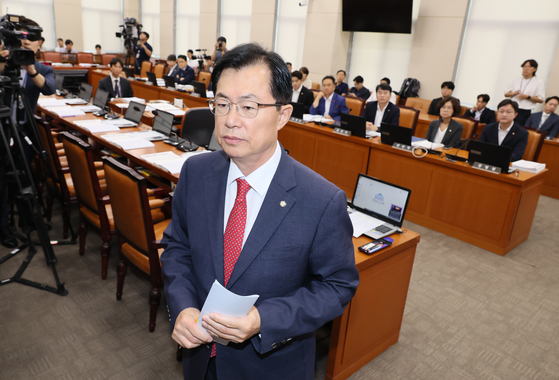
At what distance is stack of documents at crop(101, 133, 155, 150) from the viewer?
347cm

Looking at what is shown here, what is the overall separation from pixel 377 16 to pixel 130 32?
22.7 ft

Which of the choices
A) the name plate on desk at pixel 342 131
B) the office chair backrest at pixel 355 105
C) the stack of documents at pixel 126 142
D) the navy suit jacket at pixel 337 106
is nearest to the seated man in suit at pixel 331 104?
the navy suit jacket at pixel 337 106

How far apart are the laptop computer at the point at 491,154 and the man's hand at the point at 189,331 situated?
11.2 ft

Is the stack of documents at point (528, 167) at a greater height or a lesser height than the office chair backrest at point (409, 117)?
lesser

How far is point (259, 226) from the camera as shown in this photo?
1046 mm

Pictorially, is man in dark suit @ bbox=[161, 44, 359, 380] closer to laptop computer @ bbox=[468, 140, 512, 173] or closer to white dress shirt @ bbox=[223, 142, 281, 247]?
white dress shirt @ bbox=[223, 142, 281, 247]

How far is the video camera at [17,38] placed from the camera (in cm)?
265

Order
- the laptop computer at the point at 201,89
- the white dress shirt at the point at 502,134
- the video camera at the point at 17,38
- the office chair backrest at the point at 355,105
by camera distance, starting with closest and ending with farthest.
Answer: the video camera at the point at 17,38 < the white dress shirt at the point at 502,134 < the office chair backrest at the point at 355,105 < the laptop computer at the point at 201,89

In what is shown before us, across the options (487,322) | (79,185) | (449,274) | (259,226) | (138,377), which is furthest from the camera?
(449,274)

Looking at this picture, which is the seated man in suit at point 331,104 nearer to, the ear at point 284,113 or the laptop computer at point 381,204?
the laptop computer at point 381,204

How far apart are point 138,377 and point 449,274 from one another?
255 centimetres

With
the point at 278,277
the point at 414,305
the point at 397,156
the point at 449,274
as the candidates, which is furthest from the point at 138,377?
the point at 397,156

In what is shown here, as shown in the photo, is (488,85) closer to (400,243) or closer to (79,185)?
(400,243)

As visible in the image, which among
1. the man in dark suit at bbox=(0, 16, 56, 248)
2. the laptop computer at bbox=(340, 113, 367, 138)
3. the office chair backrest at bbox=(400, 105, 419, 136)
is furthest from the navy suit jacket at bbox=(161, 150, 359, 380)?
the office chair backrest at bbox=(400, 105, 419, 136)
